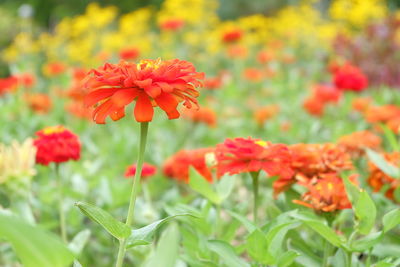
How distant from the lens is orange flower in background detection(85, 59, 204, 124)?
2.43ft

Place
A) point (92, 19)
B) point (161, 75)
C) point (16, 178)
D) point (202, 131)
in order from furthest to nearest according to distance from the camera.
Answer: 1. point (92, 19)
2. point (202, 131)
3. point (16, 178)
4. point (161, 75)

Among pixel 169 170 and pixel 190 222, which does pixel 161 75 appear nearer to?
pixel 190 222

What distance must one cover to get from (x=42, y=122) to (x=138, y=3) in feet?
20.9

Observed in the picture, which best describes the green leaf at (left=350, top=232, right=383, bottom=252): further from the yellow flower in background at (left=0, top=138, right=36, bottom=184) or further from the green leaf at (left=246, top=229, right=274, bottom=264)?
the yellow flower in background at (left=0, top=138, right=36, bottom=184)

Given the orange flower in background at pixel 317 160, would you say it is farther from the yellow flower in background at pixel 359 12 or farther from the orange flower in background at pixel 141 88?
the yellow flower in background at pixel 359 12

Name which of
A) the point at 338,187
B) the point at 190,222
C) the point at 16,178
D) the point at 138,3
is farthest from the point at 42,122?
the point at 138,3

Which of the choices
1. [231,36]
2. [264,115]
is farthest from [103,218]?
[231,36]

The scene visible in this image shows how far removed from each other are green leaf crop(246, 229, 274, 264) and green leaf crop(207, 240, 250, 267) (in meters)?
0.03

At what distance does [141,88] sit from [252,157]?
0.28 metres

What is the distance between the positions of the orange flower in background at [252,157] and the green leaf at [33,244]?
44 cm

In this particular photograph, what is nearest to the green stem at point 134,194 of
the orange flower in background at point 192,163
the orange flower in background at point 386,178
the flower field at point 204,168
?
the flower field at point 204,168

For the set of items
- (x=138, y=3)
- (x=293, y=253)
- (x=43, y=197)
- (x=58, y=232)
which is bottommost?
(x=58, y=232)

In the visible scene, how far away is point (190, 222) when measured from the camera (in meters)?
1.09

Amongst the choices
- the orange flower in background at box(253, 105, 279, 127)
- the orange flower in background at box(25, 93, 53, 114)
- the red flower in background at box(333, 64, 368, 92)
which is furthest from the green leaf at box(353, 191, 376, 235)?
the orange flower in background at box(25, 93, 53, 114)
